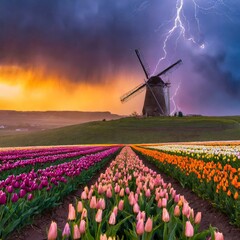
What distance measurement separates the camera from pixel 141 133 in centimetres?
7000

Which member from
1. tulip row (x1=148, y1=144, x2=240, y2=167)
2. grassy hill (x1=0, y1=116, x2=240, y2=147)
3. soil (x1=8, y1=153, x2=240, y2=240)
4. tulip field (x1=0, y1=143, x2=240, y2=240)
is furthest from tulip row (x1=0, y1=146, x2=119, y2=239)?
grassy hill (x1=0, y1=116, x2=240, y2=147)

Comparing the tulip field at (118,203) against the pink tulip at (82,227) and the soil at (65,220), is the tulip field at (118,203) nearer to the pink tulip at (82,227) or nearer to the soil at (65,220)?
the pink tulip at (82,227)

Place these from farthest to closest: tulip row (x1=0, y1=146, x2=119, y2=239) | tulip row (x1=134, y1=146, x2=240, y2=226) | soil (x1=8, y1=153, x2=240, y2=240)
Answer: tulip row (x1=134, y1=146, x2=240, y2=226), soil (x1=8, y1=153, x2=240, y2=240), tulip row (x1=0, y1=146, x2=119, y2=239)

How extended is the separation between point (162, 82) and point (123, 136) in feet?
51.9

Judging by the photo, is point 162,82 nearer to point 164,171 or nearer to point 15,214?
point 164,171

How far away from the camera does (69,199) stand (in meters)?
8.97

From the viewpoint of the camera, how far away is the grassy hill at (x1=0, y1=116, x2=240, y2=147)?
6512 cm

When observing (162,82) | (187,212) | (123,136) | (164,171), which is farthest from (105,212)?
(162,82)

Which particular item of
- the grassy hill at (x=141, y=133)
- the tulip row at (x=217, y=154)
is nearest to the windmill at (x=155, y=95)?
the grassy hill at (x=141, y=133)

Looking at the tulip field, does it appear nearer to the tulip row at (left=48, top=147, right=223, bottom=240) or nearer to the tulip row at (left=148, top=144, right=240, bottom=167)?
the tulip row at (left=48, top=147, right=223, bottom=240)

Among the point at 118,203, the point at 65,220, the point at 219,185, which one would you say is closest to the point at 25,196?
the point at 65,220

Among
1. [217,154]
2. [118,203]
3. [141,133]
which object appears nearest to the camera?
[118,203]

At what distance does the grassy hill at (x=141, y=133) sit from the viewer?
65125 mm

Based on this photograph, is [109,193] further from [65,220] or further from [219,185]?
[219,185]
